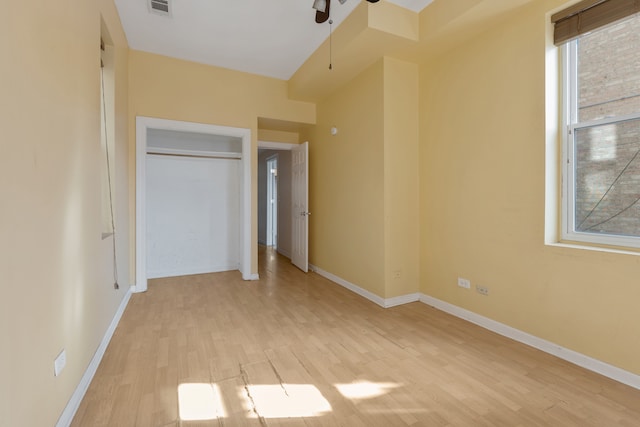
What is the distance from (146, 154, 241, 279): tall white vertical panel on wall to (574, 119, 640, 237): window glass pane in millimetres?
4545

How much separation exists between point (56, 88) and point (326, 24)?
2.62 meters

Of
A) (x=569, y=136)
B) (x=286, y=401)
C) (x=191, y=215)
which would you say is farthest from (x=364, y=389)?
(x=191, y=215)

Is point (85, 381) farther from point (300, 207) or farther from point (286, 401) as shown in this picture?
point (300, 207)

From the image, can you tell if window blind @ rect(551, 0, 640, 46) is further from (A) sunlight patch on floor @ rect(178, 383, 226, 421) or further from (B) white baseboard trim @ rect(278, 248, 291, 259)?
(B) white baseboard trim @ rect(278, 248, 291, 259)

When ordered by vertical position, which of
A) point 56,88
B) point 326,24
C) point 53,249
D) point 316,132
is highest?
point 326,24

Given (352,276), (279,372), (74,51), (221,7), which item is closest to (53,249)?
(74,51)

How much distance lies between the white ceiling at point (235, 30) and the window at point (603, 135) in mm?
1495

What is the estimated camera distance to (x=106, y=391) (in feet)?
6.05

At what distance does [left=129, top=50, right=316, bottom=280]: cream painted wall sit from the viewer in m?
3.82

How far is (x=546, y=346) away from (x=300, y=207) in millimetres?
3750

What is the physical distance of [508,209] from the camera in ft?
8.62

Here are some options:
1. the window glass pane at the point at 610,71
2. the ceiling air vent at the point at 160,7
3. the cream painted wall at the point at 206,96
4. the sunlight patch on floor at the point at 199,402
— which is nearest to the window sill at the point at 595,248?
the window glass pane at the point at 610,71

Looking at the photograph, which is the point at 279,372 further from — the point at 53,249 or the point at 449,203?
the point at 449,203

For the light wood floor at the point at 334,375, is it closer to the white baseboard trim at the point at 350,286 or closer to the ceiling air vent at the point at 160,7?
the white baseboard trim at the point at 350,286
